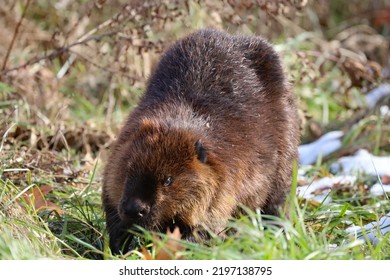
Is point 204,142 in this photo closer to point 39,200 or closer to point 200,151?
point 200,151

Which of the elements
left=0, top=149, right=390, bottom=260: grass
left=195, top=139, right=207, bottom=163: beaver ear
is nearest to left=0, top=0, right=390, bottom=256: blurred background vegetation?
left=0, top=149, right=390, bottom=260: grass

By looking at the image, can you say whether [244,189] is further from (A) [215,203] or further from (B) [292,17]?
(B) [292,17]

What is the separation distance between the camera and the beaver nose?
4.51m

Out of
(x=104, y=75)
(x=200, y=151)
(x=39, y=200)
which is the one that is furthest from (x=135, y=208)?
(x=104, y=75)

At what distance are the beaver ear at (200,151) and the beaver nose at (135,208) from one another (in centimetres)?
49

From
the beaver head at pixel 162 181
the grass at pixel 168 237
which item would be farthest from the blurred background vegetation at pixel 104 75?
the beaver head at pixel 162 181

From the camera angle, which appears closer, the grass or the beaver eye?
the grass

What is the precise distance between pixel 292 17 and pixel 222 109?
20.4 ft

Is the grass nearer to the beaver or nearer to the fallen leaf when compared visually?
the fallen leaf

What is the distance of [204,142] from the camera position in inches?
195

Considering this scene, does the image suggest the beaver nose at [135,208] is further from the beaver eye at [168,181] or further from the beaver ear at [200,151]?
the beaver ear at [200,151]

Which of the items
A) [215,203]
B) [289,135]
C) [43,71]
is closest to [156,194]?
[215,203]

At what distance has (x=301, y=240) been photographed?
4.22m

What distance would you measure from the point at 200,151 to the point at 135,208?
1.94ft
